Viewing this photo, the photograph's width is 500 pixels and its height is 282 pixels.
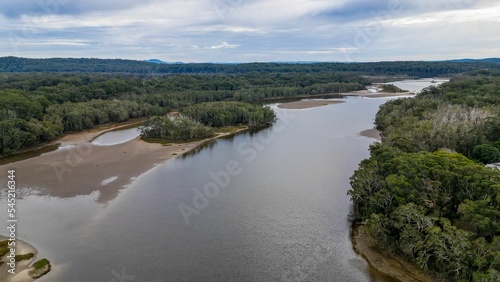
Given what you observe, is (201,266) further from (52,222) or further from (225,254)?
(52,222)

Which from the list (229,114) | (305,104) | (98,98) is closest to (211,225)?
(229,114)

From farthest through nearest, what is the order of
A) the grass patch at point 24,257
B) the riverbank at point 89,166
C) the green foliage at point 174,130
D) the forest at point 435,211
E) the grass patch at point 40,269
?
the green foliage at point 174,130 < the riverbank at point 89,166 < the grass patch at point 24,257 < the grass patch at point 40,269 < the forest at point 435,211

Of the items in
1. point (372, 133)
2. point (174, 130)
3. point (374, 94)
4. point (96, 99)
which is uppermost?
point (96, 99)

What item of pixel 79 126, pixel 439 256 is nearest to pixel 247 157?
pixel 439 256

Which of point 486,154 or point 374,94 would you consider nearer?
point 486,154

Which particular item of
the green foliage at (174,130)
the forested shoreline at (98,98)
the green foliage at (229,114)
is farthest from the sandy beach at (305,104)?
the green foliage at (174,130)

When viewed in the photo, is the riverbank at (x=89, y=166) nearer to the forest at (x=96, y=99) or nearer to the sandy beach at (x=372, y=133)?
the forest at (x=96, y=99)

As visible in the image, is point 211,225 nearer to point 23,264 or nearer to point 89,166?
point 23,264
